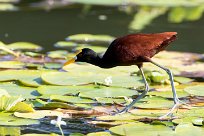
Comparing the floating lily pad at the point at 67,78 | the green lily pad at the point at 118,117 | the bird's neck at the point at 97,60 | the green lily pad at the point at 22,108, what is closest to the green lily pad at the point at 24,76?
the floating lily pad at the point at 67,78

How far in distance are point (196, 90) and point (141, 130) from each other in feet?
4.34

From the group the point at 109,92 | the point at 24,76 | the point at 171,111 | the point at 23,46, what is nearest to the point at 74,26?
the point at 23,46

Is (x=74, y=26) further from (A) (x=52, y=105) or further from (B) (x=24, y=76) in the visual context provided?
(A) (x=52, y=105)

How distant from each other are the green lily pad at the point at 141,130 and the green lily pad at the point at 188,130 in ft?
0.19

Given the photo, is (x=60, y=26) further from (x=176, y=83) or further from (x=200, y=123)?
(x=200, y=123)

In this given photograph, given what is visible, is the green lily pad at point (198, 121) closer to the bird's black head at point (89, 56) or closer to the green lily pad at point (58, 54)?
the bird's black head at point (89, 56)

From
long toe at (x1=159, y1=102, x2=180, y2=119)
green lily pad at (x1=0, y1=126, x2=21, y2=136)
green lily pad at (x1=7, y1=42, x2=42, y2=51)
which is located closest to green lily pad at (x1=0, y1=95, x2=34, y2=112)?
green lily pad at (x1=0, y1=126, x2=21, y2=136)

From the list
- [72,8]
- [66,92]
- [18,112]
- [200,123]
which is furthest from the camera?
[72,8]

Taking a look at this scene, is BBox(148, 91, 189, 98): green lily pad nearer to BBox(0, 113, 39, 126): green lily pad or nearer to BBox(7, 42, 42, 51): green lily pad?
BBox(0, 113, 39, 126): green lily pad

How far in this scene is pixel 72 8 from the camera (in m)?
11.4

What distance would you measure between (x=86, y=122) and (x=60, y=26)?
517cm

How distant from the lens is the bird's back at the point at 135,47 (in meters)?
4.91

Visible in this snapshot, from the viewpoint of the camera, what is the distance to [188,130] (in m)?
4.14

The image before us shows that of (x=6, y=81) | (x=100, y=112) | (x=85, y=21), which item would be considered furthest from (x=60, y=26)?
(x=100, y=112)
